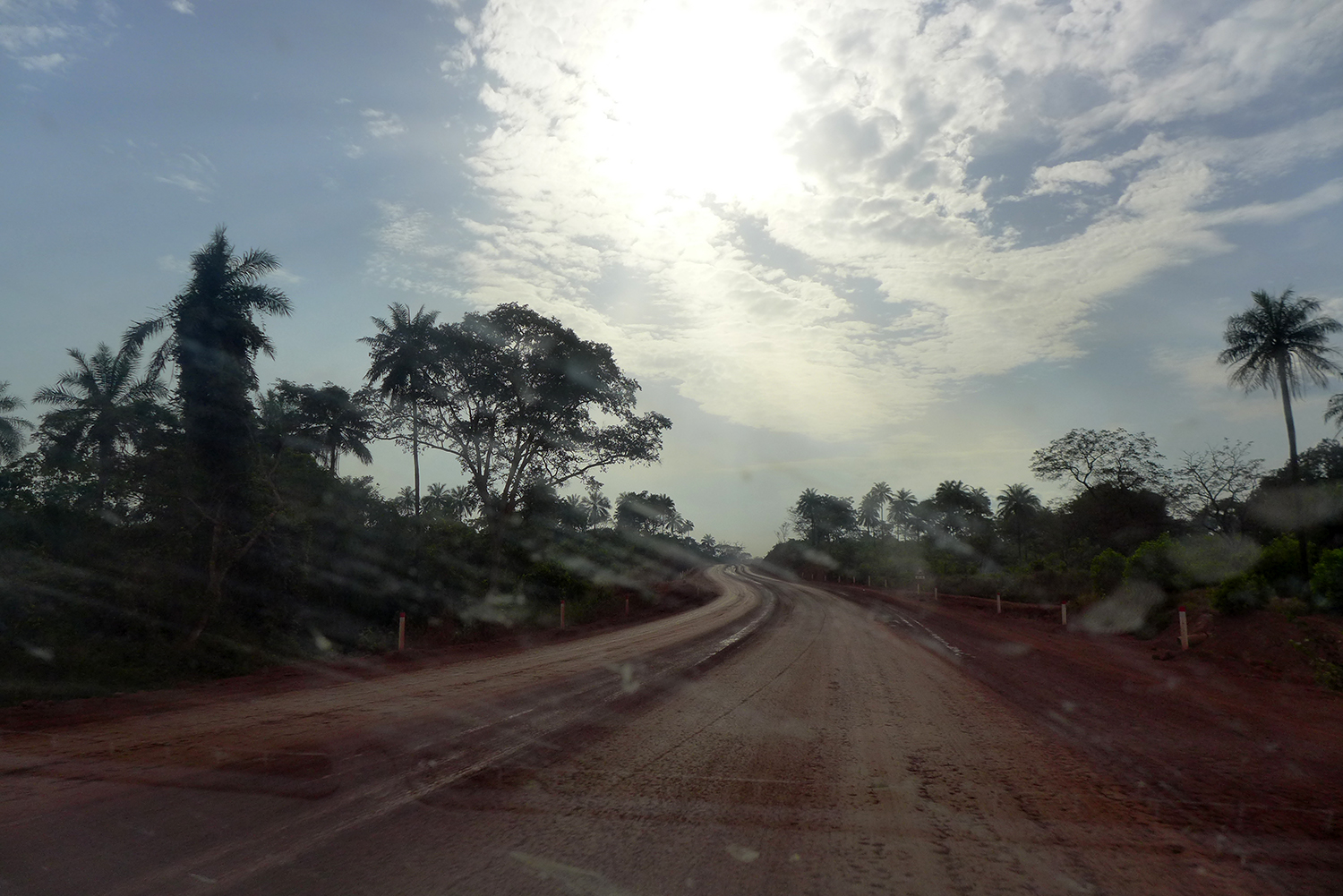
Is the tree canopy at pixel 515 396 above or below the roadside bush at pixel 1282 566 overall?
above

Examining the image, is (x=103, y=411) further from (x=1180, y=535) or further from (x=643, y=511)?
(x=643, y=511)

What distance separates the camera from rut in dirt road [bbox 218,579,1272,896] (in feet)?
13.9

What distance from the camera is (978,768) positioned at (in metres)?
6.78

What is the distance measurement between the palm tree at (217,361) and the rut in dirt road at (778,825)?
44.9 ft

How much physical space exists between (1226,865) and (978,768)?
91.1 inches

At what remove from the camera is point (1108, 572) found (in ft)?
83.3

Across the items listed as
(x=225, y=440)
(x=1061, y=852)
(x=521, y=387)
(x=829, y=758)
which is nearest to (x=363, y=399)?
(x=521, y=387)

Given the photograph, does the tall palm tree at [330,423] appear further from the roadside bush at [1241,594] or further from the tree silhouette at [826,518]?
the tree silhouette at [826,518]

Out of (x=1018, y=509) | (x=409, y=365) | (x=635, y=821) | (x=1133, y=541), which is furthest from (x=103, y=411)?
(x=1018, y=509)

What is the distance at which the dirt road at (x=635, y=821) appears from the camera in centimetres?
425

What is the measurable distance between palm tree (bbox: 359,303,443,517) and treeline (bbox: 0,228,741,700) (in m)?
0.08

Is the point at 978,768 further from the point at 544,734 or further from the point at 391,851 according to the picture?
the point at 391,851

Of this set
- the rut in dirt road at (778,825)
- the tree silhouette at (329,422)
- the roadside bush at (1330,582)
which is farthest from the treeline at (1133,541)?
the tree silhouette at (329,422)

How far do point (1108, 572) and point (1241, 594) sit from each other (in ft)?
26.7
